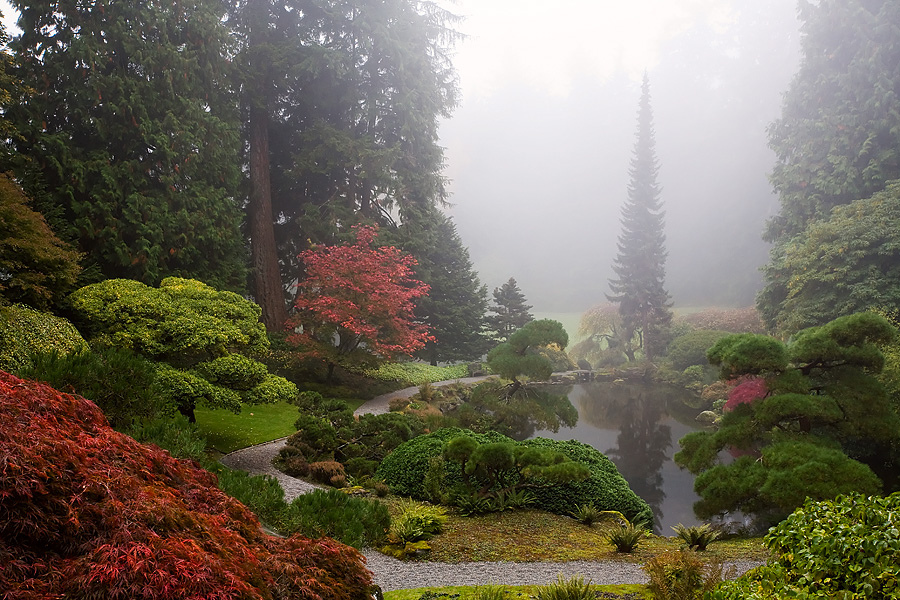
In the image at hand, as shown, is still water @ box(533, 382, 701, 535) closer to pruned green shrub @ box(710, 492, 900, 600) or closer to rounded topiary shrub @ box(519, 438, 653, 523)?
rounded topiary shrub @ box(519, 438, 653, 523)

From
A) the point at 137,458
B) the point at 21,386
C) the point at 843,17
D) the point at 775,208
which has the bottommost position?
the point at 137,458

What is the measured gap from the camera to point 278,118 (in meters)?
19.7

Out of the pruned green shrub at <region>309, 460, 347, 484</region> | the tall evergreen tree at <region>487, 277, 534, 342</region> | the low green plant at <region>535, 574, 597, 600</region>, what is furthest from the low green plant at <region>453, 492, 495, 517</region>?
the tall evergreen tree at <region>487, 277, 534, 342</region>

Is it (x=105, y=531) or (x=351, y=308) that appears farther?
(x=351, y=308)

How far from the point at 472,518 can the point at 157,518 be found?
5615 millimetres

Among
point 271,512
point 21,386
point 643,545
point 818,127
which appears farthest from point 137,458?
point 818,127

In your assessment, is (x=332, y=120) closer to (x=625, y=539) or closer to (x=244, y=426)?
(x=244, y=426)

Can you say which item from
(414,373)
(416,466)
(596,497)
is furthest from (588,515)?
(414,373)

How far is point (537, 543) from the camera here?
6031 millimetres

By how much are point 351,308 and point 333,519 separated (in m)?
10.2

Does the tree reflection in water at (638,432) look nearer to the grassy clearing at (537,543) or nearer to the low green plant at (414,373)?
the grassy clearing at (537,543)

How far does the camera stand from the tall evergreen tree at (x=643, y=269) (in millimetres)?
28812

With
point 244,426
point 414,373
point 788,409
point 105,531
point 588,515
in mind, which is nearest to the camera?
point 105,531

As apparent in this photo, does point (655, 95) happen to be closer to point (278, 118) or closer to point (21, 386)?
point (278, 118)
